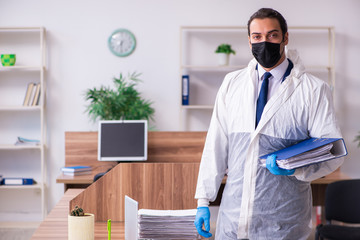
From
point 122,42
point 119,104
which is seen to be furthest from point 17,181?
point 122,42

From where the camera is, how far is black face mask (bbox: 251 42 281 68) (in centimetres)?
185

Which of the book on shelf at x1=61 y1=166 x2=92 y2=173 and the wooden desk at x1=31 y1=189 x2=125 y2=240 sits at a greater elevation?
the book on shelf at x1=61 y1=166 x2=92 y2=173

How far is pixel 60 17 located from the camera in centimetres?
519

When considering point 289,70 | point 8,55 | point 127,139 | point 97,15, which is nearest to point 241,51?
point 97,15

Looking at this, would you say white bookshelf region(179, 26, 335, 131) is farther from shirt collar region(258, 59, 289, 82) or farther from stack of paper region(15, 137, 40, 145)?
shirt collar region(258, 59, 289, 82)

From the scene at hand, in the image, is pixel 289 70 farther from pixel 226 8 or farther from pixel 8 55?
pixel 8 55

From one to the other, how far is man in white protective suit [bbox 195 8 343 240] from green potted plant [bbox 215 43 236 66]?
3047 millimetres

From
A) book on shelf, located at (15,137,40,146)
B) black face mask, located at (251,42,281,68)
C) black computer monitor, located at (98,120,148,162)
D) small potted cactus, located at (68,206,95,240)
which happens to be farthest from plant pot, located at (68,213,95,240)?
book on shelf, located at (15,137,40,146)

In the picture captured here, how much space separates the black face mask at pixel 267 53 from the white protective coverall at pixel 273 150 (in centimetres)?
8

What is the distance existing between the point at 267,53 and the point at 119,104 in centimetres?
298

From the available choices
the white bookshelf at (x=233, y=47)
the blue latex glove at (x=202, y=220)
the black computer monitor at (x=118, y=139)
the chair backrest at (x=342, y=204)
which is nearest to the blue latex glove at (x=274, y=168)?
the blue latex glove at (x=202, y=220)

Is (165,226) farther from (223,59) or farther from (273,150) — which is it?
(223,59)

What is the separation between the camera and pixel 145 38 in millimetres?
5207

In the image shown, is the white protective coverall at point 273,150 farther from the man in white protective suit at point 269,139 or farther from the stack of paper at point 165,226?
the stack of paper at point 165,226
